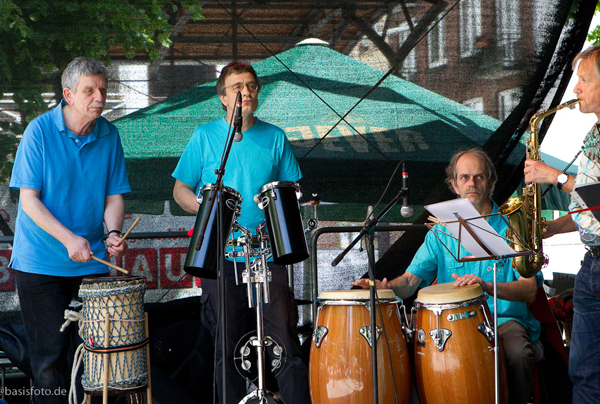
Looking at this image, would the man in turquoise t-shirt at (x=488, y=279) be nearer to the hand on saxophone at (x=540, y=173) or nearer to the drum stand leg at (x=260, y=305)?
the hand on saxophone at (x=540, y=173)

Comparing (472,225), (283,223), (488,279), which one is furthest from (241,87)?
(488,279)

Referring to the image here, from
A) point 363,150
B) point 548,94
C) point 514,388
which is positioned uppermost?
Answer: point 548,94

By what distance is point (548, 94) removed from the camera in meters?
4.10

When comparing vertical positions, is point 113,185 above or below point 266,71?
below

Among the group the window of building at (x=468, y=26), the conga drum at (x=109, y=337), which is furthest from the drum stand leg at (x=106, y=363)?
the window of building at (x=468, y=26)

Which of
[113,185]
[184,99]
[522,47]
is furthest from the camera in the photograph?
[522,47]

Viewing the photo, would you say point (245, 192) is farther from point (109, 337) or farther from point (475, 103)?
point (475, 103)

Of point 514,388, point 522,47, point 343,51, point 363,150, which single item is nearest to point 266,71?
point 343,51

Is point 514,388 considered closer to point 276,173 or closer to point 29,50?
point 276,173

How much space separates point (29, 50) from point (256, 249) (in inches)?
84.5

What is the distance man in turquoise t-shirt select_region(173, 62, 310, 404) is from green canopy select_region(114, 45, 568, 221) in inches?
34.7

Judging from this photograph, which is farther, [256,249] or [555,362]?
[555,362]

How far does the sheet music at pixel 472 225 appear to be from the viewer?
7.92 feet

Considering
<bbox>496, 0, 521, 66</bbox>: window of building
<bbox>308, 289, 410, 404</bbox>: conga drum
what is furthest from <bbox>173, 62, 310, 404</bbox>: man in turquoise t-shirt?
<bbox>496, 0, 521, 66</bbox>: window of building
